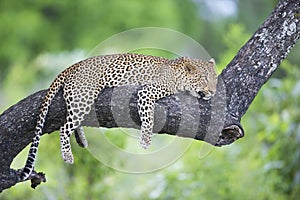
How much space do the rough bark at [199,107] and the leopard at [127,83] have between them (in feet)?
0.14

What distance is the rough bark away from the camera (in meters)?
3.19

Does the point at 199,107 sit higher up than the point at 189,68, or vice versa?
the point at 189,68

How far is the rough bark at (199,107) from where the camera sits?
3.19m

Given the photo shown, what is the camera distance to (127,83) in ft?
10.5

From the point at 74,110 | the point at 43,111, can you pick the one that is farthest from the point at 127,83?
the point at 43,111

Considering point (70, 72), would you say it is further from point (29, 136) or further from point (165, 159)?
point (165, 159)

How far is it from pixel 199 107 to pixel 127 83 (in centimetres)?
31

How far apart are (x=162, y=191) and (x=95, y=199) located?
18.6 inches

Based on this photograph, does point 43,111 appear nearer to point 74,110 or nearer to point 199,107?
point 74,110

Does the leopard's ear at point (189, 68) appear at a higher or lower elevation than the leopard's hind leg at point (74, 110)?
higher

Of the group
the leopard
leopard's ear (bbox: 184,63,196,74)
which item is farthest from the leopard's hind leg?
leopard's ear (bbox: 184,63,196,74)

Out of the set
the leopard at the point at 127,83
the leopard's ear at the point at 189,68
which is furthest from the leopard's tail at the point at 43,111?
the leopard's ear at the point at 189,68

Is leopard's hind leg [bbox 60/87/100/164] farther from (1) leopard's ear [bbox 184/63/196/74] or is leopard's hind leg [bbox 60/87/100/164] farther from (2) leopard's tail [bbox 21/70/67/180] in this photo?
(1) leopard's ear [bbox 184/63/196/74]

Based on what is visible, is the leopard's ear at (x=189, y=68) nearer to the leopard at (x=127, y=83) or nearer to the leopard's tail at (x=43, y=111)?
the leopard at (x=127, y=83)
